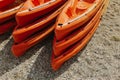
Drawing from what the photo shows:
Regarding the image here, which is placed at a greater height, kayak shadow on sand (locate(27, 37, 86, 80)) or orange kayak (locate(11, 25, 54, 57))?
orange kayak (locate(11, 25, 54, 57))

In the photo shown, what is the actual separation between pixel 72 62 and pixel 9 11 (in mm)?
1351

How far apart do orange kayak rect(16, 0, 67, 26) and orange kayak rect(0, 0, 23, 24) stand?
0.87 ft

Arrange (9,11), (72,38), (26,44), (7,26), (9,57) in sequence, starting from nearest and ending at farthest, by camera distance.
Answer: (72,38) < (26,44) < (9,57) < (9,11) < (7,26)

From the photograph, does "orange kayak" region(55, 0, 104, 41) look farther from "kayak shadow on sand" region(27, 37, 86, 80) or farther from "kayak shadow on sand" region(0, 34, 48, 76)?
"kayak shadow on sand" region(0, 34, 48, 76)

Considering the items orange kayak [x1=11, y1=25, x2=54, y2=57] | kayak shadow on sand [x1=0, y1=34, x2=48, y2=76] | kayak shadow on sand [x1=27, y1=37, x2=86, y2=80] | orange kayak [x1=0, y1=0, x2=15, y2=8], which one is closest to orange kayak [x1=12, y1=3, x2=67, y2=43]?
orange kayak [x1=11, y1=25, x2=54, y2=57]

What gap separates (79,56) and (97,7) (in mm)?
847

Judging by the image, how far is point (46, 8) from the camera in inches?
175

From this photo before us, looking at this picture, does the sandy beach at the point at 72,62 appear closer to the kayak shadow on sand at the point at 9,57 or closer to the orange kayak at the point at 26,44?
the kayak shadow on sand at the point at 9,57

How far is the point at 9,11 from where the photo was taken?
4629 mm

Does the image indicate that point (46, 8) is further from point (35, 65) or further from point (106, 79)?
point (106, 79)

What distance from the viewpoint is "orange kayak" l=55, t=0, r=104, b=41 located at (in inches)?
158

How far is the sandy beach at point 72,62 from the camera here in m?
4.15

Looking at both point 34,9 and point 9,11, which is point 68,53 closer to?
point 34,9

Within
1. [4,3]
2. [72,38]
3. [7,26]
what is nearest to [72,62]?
[72,38]
